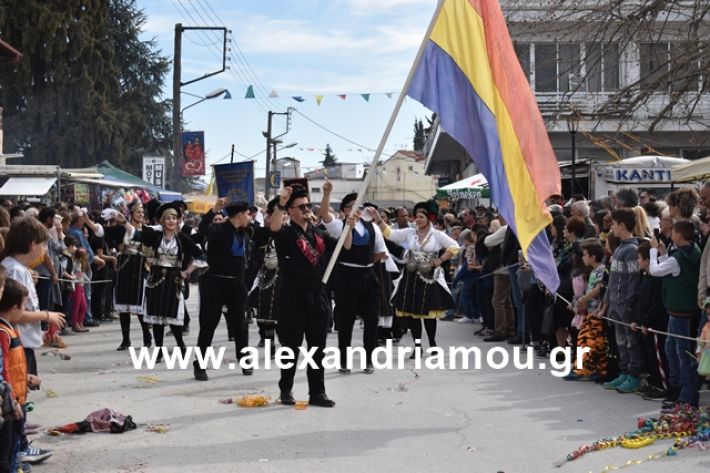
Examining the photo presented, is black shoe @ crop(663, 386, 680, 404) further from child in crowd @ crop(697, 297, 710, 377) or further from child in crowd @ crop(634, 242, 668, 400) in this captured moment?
child in crowd @ crop(697, 297, 710, 377)

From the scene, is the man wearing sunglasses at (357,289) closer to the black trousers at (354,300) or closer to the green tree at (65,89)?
the black trousers at (354,300)

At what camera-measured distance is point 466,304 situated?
18000 mm

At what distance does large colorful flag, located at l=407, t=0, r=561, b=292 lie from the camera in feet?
28.0

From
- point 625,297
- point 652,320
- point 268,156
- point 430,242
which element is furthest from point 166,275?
point 268,156

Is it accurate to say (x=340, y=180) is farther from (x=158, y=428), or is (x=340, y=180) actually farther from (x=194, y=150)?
(x=158, y=428)

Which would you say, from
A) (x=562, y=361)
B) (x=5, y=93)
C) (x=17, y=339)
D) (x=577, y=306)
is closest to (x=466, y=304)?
(x=562, y=361)

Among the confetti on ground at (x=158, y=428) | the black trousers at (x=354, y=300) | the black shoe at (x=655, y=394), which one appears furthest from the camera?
the black trousers at (x=354, y=300)

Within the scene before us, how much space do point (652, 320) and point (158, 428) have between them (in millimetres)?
4705

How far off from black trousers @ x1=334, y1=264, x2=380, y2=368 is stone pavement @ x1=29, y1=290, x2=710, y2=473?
0.48 metres

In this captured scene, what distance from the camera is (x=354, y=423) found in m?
8.48

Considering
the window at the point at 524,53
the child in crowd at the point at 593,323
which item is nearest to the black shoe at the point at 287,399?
the child in crowd at the point at 593,323

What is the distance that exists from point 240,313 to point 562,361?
13.0ft

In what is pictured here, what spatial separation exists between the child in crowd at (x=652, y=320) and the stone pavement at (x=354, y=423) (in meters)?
0.27

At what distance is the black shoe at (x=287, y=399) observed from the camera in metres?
9.32
